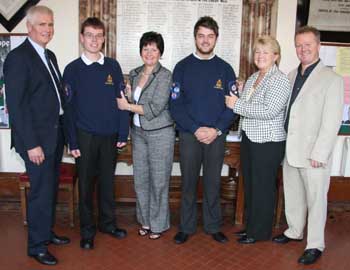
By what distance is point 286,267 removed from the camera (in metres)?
2.89

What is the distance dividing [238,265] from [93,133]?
1.33m

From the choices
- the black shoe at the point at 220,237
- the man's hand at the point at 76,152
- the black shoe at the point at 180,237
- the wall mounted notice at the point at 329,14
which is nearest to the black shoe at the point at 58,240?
the man's hand at the point at 76,152

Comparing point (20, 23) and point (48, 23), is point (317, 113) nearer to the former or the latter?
point (48, 23)

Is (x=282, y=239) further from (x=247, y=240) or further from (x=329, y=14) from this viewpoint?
(x=329, y=14)

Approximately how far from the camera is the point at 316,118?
9.16ft

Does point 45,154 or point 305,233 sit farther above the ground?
point 45,154

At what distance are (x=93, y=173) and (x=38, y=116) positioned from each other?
597 mm

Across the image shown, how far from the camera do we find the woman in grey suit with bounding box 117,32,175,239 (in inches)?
118

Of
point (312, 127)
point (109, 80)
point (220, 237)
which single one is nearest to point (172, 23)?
point (109, 80)

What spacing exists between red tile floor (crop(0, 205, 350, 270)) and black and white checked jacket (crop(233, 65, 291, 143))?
2.71 ft

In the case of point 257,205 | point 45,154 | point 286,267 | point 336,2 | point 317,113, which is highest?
point 336,2

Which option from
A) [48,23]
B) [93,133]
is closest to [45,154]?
[93,133]

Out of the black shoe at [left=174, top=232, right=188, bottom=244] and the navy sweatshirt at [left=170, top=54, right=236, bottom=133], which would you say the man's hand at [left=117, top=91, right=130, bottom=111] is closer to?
the navy sweatshirt at [left=170, top=54, right=236, bottom=133]

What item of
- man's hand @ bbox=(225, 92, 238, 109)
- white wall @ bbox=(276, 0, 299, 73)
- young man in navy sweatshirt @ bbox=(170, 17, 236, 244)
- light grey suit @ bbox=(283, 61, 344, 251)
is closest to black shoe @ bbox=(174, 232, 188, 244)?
young man in navy sweatshirt @ bbox=(170, 17, 236, 244)
